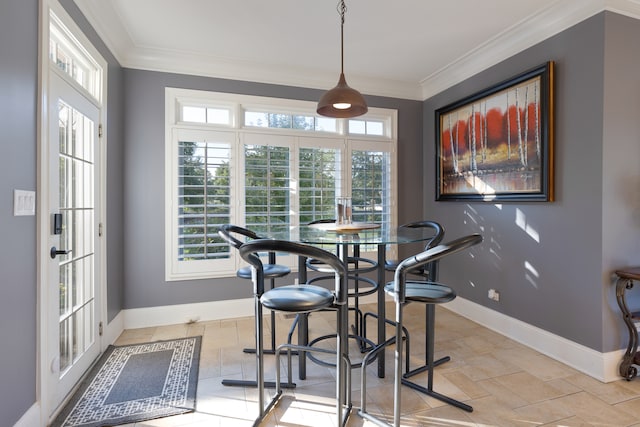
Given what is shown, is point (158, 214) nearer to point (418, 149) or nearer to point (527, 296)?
point (418, 149)

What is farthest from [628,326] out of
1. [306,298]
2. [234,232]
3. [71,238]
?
[71,238]

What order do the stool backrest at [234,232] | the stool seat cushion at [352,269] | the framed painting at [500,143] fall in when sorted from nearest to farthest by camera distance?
the stool backrest at [234,232], the stool seat cushion at [352,269], the framed painting at [500,143]

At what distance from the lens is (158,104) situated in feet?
10.8

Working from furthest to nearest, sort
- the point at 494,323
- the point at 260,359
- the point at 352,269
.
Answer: the point at 494,323, the point at 352,269, the point at 260,359

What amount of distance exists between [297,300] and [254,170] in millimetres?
2229

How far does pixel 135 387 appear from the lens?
7.11 feet

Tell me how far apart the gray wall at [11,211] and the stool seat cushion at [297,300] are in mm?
1153

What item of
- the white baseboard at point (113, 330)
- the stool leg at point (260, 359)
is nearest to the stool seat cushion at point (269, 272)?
the stool leg at point (260, 359)

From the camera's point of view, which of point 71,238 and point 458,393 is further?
point 71,238

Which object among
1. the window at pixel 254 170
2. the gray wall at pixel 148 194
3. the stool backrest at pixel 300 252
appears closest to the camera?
the stool backrest at pixel 300 252

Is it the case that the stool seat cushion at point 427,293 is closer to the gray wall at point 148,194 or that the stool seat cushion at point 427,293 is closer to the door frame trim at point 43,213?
the door frame trim at point 43,213

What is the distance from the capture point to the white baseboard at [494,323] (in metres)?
2.29

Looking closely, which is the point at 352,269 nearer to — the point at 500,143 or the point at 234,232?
the point at 234,232

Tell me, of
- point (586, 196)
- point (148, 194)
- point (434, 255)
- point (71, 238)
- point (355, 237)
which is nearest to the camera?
point (434, 255)
